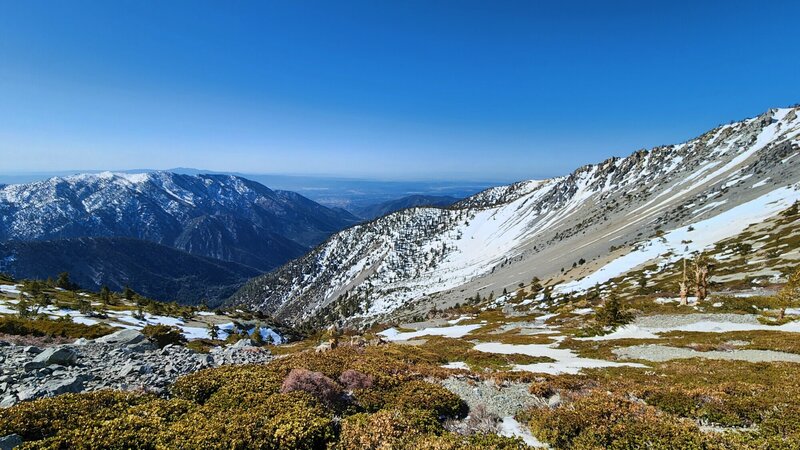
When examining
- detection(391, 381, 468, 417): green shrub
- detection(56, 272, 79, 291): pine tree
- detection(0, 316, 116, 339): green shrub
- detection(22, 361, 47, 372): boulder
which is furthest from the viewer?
detection(56, 272, 79, 291): pine tree

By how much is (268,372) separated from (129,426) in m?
6.46

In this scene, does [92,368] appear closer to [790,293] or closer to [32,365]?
[32,365]

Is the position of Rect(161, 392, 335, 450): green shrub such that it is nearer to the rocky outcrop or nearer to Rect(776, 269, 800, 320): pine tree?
the rocky outcrop

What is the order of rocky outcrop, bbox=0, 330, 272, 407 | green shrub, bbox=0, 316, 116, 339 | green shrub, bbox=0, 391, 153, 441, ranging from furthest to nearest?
1. green shrub, bbox=0, 316, 116, 339
2. rocky outcrop, bbox=0, 330, 272, 407
3. green shrub, bbox=0, 391, 153, 441

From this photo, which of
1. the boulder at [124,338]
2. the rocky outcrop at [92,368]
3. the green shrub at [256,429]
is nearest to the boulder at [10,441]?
the green shrub at [256,429]

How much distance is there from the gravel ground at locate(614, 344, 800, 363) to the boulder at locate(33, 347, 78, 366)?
37037 millimetres

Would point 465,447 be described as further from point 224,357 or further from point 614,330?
point 614,330

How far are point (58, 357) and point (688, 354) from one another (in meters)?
42.0

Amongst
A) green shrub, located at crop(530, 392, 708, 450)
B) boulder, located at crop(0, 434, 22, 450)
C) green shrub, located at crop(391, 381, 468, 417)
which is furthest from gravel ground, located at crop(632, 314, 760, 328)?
boulder, located at crop(0, 434, 22, 450)

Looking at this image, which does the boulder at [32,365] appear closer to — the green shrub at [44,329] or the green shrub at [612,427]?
the green shrub at [612,427]

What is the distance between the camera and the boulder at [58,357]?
1834cm

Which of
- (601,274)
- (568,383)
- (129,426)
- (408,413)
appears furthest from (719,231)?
(129,426)

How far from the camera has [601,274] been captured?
95062mm

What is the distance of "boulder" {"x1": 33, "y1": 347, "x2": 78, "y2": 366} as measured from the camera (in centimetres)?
1834
